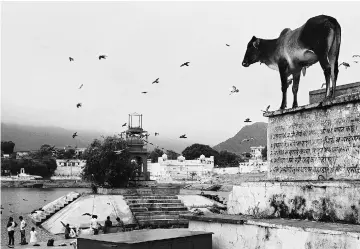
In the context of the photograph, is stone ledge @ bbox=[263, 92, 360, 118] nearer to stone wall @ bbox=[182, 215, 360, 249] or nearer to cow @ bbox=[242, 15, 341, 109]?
cow @ bbox=[242, 15, 341, 109]

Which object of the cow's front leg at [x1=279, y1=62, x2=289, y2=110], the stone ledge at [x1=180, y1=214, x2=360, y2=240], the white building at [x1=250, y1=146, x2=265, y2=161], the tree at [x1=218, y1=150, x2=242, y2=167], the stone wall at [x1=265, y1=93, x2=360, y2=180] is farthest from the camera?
the white building at [x1=250, y1=146, x2=265, y2=161]

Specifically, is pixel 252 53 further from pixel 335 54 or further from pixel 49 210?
pixel 49 210

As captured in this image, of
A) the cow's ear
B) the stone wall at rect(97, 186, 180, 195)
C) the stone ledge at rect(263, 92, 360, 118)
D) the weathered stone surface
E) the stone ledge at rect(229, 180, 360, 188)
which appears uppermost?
the cow's ear

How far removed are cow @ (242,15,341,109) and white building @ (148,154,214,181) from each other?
381 ft

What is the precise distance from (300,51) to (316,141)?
2749 mm

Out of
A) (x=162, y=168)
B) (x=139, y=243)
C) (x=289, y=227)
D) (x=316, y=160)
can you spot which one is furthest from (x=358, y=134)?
(x=162, y=168)

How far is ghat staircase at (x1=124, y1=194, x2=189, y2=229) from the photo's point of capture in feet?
95.0

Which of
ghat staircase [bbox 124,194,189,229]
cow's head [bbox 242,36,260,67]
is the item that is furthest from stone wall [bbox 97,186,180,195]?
cow's head [bbox 242,36,260,67]

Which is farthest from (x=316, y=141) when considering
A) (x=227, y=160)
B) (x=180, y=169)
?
(x=227, y=160)

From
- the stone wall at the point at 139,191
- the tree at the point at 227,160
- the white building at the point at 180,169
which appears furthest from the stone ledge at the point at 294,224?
the tree at the point at 227,160

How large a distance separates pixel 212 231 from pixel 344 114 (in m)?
4.38

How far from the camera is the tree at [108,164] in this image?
136 feet

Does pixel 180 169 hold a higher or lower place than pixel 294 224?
higher

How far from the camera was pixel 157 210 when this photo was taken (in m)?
32.1
